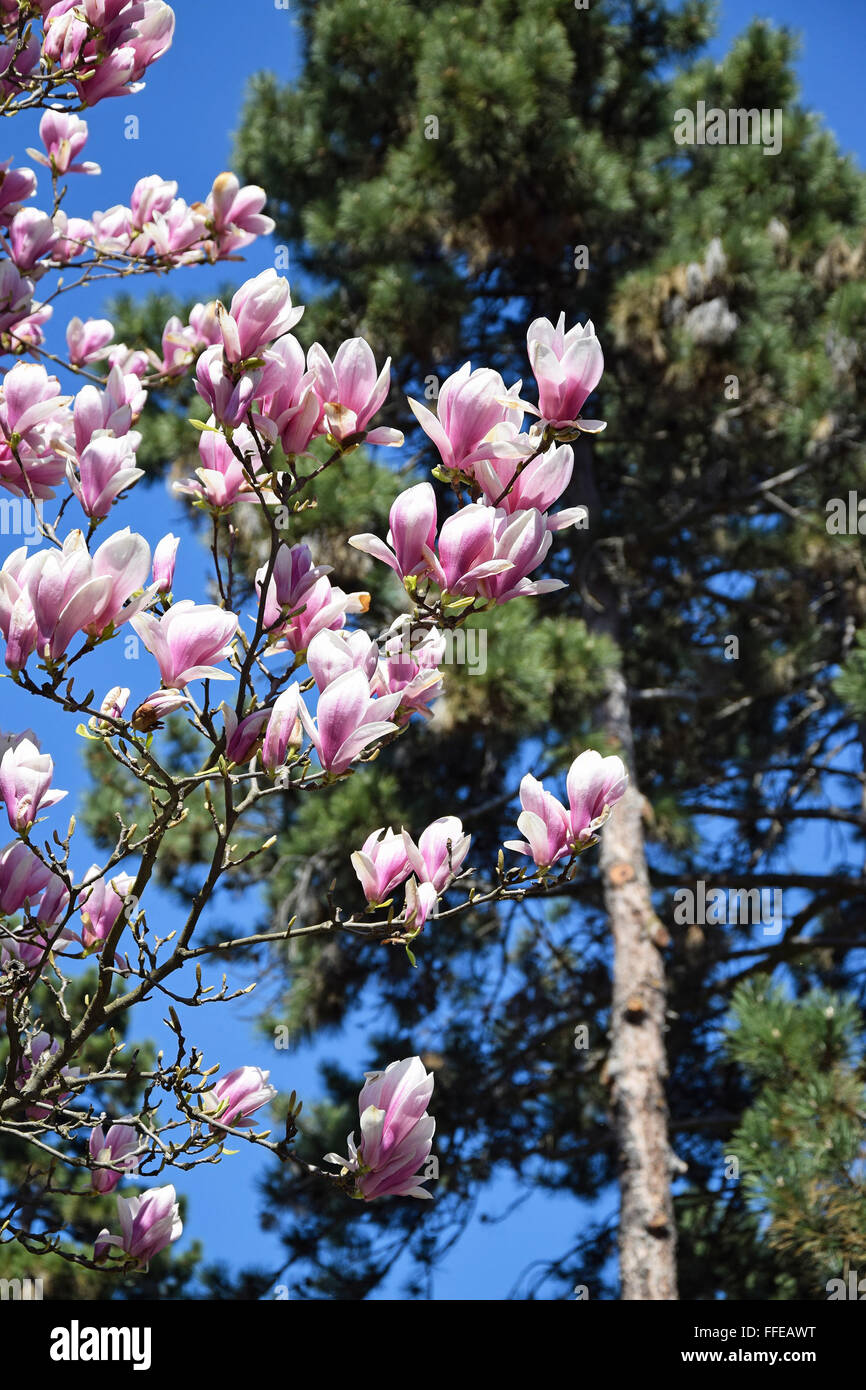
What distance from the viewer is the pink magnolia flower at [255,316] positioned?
3.51 ft

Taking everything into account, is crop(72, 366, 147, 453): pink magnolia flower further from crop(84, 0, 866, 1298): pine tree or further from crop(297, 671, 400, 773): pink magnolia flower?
crop(84, 0, 866, 1298): pine tree

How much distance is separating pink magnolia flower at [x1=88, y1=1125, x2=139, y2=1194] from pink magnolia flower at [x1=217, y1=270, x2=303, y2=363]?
85cm

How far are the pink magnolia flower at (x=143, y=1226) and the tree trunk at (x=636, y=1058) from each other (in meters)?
3.34

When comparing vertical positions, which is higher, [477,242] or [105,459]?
[477,242]

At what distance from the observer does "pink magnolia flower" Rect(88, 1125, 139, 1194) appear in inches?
53.3

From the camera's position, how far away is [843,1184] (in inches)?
146

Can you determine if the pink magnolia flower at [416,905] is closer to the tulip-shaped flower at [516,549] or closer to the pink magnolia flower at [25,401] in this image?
the tulip-shaped flower at [516,549]

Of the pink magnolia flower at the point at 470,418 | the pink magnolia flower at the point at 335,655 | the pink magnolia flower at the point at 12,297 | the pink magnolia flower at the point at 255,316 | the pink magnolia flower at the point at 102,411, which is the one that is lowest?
the pink magnolia flower at the point at 335,655

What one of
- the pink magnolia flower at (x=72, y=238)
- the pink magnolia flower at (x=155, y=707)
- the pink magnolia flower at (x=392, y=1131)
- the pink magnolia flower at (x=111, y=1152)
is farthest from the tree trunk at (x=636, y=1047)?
the pink magnolia flower at (x=155, y=707)

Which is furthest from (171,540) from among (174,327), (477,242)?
(477,242)

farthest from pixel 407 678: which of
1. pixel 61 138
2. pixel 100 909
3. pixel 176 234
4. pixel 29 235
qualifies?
pixel 61 138

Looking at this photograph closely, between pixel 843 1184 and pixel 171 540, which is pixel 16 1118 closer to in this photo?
pixel 171 540
